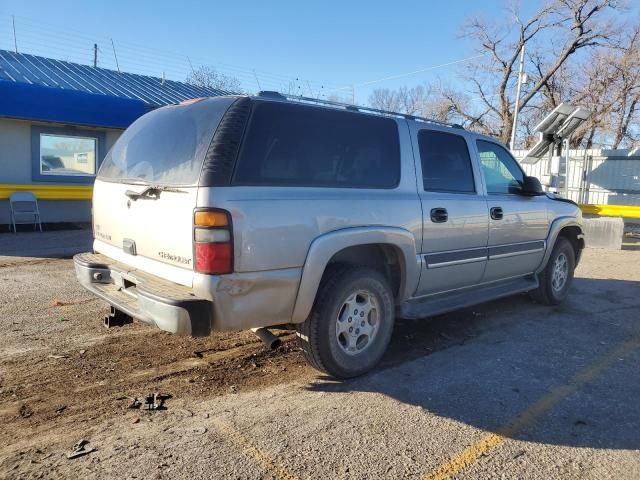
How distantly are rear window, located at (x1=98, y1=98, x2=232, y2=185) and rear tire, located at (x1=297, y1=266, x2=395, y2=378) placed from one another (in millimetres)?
1273

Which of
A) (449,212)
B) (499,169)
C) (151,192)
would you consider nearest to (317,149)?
(151,192)

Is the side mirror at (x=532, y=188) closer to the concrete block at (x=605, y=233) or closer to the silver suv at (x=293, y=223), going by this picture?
the silver suv at (x=293, y=223)

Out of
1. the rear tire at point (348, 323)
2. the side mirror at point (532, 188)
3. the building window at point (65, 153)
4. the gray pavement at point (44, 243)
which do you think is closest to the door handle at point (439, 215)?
the rear tire at point (348, 323)

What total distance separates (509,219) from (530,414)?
2.33 metres

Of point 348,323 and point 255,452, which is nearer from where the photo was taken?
point 255,452

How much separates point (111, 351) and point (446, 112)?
33995mm

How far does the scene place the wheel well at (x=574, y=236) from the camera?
6532 millimetres

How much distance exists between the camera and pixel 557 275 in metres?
6.45

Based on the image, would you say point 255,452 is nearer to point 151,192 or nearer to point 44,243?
point 151,192

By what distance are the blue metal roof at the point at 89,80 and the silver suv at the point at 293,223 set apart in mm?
9996

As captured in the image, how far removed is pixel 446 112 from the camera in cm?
3512

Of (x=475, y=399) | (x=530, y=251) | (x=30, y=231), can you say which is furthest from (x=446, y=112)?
(x=475, y=399)

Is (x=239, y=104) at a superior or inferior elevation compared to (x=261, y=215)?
superior

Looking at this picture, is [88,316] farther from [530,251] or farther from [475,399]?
[530,251]
